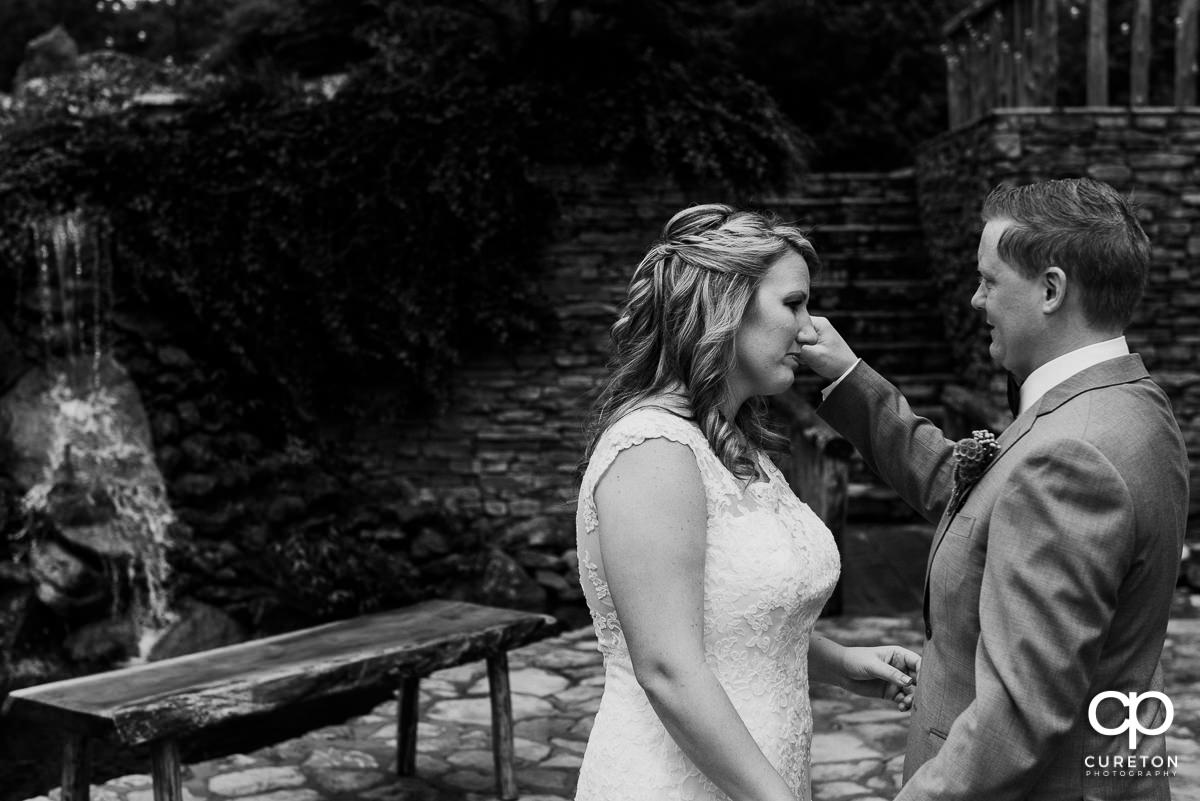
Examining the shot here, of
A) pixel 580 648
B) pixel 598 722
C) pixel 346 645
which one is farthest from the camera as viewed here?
pixel 580 648

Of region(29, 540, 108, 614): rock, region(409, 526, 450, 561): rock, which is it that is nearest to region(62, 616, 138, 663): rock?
region(29, 540, 108, 614): rock

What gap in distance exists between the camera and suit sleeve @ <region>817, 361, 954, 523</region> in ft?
8.02

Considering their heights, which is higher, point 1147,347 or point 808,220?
point 808,220

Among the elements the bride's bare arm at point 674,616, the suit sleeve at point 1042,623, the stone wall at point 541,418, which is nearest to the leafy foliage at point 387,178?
the stone wall at point 541,418

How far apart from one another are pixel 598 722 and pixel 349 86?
7.26 m

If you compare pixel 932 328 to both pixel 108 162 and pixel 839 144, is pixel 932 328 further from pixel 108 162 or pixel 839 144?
pixel 108 162

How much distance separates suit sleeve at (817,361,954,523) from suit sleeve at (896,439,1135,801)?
0.70 meters

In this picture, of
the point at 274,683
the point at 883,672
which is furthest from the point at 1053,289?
the point at 274,683

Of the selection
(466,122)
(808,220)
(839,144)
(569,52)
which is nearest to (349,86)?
(466,122)

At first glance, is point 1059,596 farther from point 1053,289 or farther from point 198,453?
point 198,453

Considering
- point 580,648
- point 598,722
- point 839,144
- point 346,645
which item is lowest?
point 580,648

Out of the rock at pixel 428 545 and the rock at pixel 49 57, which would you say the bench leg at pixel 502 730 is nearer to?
the rock at pixel 428 545

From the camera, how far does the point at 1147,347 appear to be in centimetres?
891

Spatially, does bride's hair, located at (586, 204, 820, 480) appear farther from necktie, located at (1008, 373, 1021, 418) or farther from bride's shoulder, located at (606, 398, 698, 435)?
necktie, located at (1008, 373, 1021, 418)
